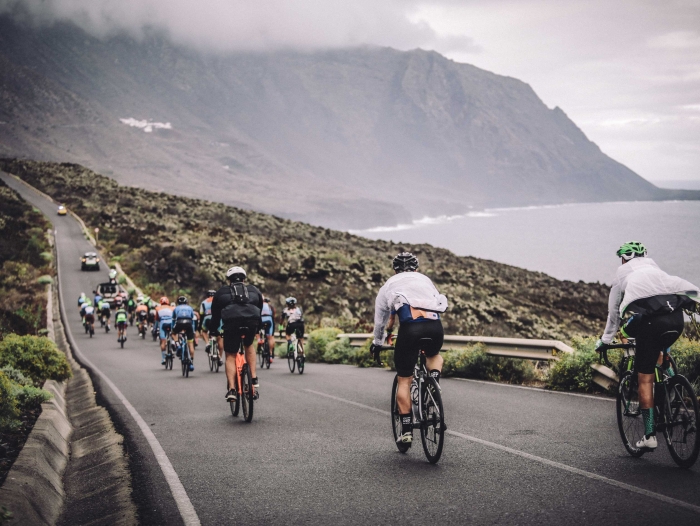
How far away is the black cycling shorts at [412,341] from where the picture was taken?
6.81 m

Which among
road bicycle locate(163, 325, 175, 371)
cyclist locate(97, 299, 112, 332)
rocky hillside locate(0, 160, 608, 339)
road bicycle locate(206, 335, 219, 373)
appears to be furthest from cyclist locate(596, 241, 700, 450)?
cyclist locate(97, 299, 112, 332)

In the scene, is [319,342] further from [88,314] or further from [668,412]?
[668,412]

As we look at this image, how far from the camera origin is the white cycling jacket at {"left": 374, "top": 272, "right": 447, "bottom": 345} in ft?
22.6

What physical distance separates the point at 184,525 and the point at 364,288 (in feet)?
126

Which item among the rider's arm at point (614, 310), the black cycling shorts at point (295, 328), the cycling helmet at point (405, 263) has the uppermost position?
the cycling helmet at point (405, 263)

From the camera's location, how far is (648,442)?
6391 mm

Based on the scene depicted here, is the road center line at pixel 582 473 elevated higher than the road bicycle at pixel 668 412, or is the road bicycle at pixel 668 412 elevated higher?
the road bicycle at pixel 668 412

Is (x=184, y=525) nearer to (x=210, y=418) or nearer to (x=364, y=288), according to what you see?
(x=210, y=418)

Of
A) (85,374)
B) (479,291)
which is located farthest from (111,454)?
(479,291)

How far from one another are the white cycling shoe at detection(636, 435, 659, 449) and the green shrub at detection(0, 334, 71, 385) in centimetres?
1035

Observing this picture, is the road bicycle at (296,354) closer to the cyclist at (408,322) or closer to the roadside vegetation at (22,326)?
the roadside vegetation at (22,326)

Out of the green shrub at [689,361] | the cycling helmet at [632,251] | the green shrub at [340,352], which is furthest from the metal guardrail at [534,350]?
the green shrub at [340,352]

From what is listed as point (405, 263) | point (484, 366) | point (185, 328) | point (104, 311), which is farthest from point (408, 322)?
point (104, 311)

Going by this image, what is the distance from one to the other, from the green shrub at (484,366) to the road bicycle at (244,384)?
529cm
